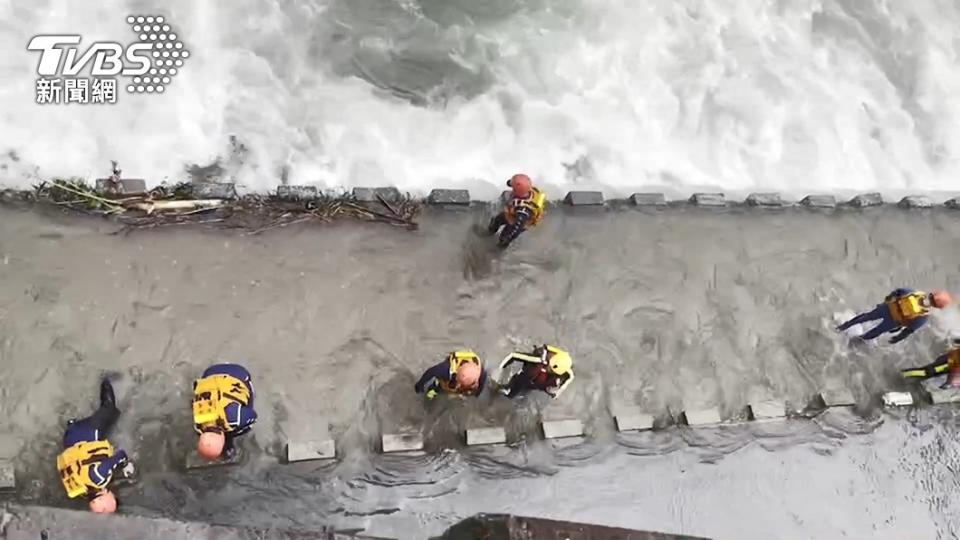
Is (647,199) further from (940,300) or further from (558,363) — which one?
(940,300)

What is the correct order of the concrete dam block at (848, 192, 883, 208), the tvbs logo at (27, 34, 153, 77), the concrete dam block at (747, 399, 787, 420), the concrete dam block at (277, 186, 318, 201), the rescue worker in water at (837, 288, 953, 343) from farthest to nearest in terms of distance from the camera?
1. the concrete dam block at (848, 192, 883, 208)
2. the tvbs logo at (27, 34, 153, 77)
3. the concrete dam block at (277, 186, 318, 201)
4. the concrete dam block at (747, 399, 787, 420)
5. the rescue worker in water at (837, 288, 953, 343)

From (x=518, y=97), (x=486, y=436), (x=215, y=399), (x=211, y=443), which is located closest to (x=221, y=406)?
(x=215, y=399)

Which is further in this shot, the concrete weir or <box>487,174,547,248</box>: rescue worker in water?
the concrete weir

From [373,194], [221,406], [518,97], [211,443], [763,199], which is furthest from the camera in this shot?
[518,97]

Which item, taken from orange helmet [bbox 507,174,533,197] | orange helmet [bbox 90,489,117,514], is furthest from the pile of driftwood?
orange helmet [bbox 90,489,117,514]

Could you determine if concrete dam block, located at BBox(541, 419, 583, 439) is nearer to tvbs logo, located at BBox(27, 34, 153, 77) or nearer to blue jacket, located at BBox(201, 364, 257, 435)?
blue jacket, located at BBox(201, 364, 257, 435)

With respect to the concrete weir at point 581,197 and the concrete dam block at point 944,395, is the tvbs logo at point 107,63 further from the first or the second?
the concrete dam block at point 944,395

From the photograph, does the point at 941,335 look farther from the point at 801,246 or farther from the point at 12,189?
the point at 12,189
